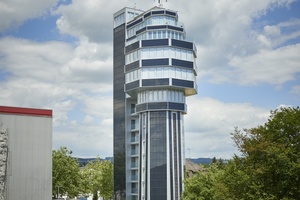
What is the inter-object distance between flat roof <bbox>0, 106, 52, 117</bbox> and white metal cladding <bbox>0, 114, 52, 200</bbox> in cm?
34

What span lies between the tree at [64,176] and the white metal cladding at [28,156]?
107ft

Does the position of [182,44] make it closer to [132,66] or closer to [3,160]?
[132,66]

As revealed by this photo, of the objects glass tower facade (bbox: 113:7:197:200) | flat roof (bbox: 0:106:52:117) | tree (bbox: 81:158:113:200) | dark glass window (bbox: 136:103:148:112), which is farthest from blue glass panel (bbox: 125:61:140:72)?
flat roof (bbox: 0:106:52:117)

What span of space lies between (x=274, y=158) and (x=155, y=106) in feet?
171

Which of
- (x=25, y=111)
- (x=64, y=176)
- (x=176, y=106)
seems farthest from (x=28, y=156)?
(x=176, y=106)

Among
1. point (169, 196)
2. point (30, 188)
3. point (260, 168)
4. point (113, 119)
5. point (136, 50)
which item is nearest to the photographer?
point (260, 168)

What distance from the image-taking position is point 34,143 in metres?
48.0

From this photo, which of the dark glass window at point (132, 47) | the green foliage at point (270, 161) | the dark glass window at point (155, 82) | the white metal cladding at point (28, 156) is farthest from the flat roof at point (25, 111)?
the dark glass window at point (132, 47)

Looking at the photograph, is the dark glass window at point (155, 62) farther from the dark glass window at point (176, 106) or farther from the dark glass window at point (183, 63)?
the dark glass window at point (176, 106)

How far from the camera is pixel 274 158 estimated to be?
37.1m

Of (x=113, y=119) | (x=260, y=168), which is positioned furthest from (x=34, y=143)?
(x=113, y=119)

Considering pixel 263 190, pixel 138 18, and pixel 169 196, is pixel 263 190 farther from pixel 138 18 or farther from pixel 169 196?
pixel 138 18

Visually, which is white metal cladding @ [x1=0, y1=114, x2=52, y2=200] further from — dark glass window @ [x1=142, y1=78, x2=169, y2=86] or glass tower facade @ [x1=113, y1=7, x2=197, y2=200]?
dark glass window @ [x1=142, y1=78, x2=169, y2=86]

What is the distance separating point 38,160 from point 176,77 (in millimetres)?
45264
